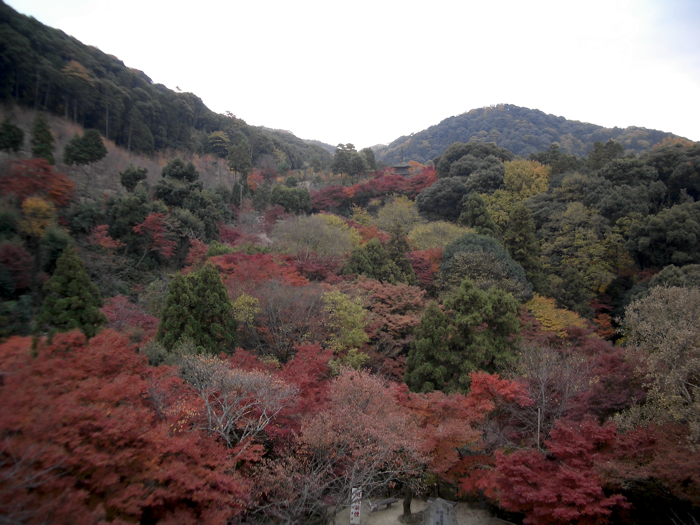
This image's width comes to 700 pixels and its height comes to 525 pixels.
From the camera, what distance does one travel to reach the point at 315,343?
45.9 feet

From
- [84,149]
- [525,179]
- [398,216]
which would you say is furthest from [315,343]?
[525,179]

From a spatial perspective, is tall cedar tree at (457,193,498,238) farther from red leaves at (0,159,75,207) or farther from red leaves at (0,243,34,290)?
red leaves at (0,243,34,290)

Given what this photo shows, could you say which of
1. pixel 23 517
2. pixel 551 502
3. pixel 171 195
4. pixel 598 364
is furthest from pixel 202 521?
pixel 171 195

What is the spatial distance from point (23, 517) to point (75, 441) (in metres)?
1.09

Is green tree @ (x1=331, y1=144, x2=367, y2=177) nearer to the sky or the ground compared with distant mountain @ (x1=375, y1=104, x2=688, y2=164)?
nearer to the ground

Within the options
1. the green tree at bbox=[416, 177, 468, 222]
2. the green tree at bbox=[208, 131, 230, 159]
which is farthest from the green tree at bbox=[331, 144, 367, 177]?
the green tree at bbox=[208, 131, 230, 159]

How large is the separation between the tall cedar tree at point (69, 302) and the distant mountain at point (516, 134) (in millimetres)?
73948

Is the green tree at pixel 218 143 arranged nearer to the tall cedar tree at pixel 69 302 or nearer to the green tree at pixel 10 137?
the green tree at pixel 10 137

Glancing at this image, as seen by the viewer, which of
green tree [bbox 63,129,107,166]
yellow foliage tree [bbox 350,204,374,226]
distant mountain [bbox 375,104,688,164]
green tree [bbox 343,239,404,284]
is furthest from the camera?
distant mountain [bbox 375,104,688,164]

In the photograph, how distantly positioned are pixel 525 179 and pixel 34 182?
3846 centimetres

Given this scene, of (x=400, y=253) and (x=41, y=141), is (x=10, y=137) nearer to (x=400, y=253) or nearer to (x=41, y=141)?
(x=41, y=141)

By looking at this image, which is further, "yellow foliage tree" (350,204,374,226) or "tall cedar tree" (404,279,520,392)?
"yellow foliage tree" (350,204,374,226)

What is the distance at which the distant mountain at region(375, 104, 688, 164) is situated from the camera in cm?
7788

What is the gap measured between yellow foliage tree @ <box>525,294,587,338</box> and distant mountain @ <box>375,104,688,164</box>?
6389 cm
